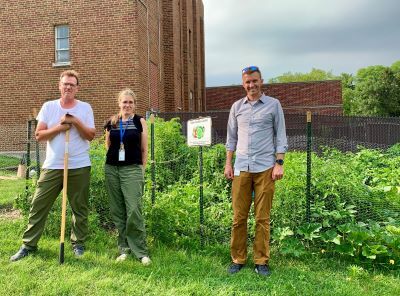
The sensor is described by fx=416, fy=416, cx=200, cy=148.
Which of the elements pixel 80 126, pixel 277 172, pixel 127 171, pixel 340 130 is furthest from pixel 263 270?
pixel 340 130

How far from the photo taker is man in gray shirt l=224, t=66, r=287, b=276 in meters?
4.20

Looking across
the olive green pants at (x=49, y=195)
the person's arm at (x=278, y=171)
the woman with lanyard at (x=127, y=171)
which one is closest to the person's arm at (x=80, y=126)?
the woman with lanyard at (x=127, y=171)

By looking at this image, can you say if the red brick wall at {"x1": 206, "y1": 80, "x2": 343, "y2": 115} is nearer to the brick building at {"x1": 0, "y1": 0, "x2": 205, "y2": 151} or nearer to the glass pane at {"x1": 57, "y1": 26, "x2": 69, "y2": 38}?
the brick building at {"x1": 0, "y1": 0, "x2": 205, "y2": 151}

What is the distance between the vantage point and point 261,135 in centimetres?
423

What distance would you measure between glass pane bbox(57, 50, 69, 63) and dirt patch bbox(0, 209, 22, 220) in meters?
9.72

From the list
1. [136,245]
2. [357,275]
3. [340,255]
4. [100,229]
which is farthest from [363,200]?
[100,229]

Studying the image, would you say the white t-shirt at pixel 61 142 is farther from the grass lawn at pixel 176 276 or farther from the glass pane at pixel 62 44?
the glass pane at pixel 62 44

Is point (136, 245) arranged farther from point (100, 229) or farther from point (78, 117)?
point (78, 117)

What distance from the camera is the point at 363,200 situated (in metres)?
5.78

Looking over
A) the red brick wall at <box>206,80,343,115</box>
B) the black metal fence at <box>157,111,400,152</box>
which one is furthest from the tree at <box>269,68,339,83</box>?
the black metal fence at <box>157,111,400,152</box>

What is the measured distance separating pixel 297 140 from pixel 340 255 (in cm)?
690

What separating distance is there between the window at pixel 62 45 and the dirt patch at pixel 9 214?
9632mm

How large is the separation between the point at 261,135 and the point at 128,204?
1.61m

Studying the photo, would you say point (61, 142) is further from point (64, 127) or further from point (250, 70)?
point (250, 70)
